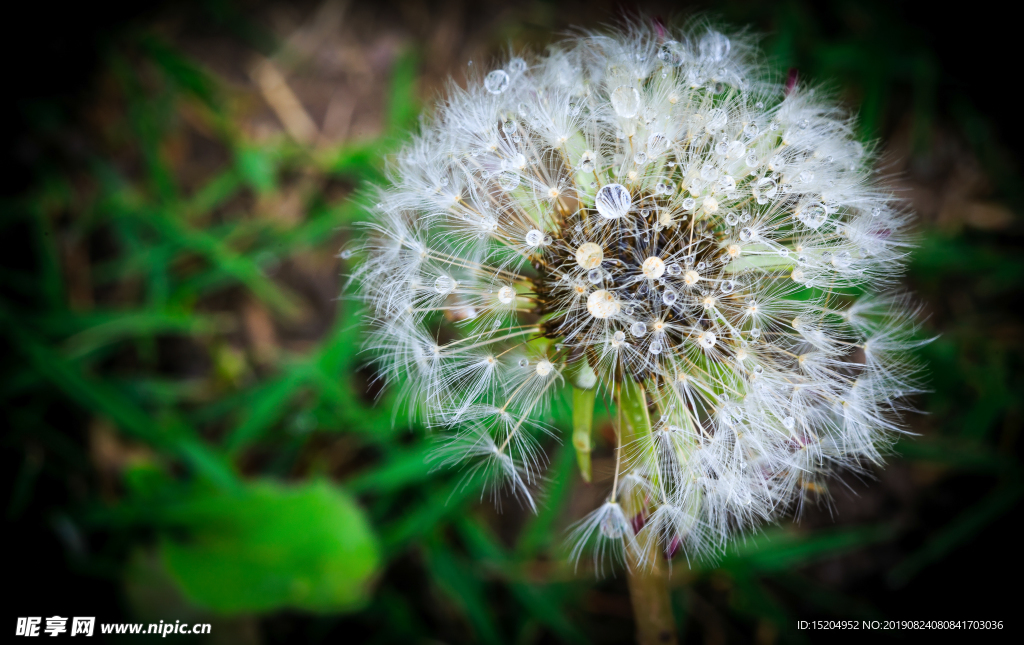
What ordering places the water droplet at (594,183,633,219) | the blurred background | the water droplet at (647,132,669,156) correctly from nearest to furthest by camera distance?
1. the water droplet at (594,183,633,219)
2. the water droplet at (647,132,669,156)
3. the blurred background

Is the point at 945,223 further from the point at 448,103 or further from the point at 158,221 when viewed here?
the point at 158,221

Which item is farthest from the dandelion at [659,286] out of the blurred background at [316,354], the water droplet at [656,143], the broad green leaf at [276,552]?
the broad green leaf at [276,552]

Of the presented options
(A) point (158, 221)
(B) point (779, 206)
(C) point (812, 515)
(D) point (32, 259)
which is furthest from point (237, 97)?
(C) point (812, 515)

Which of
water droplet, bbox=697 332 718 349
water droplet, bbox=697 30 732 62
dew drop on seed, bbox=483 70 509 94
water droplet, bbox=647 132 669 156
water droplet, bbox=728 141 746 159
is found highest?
water droplet, bbox=697 30 732 62

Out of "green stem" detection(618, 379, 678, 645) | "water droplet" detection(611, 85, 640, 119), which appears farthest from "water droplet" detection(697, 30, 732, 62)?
"green stem" detection(618, 379, 678, 645)

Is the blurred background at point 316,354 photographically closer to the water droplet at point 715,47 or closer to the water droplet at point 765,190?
the water droplet at point 715,47

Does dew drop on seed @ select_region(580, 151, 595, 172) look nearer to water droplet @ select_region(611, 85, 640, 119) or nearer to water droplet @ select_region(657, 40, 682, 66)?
water droplet @ select_region(611, 85, 640, 119)
